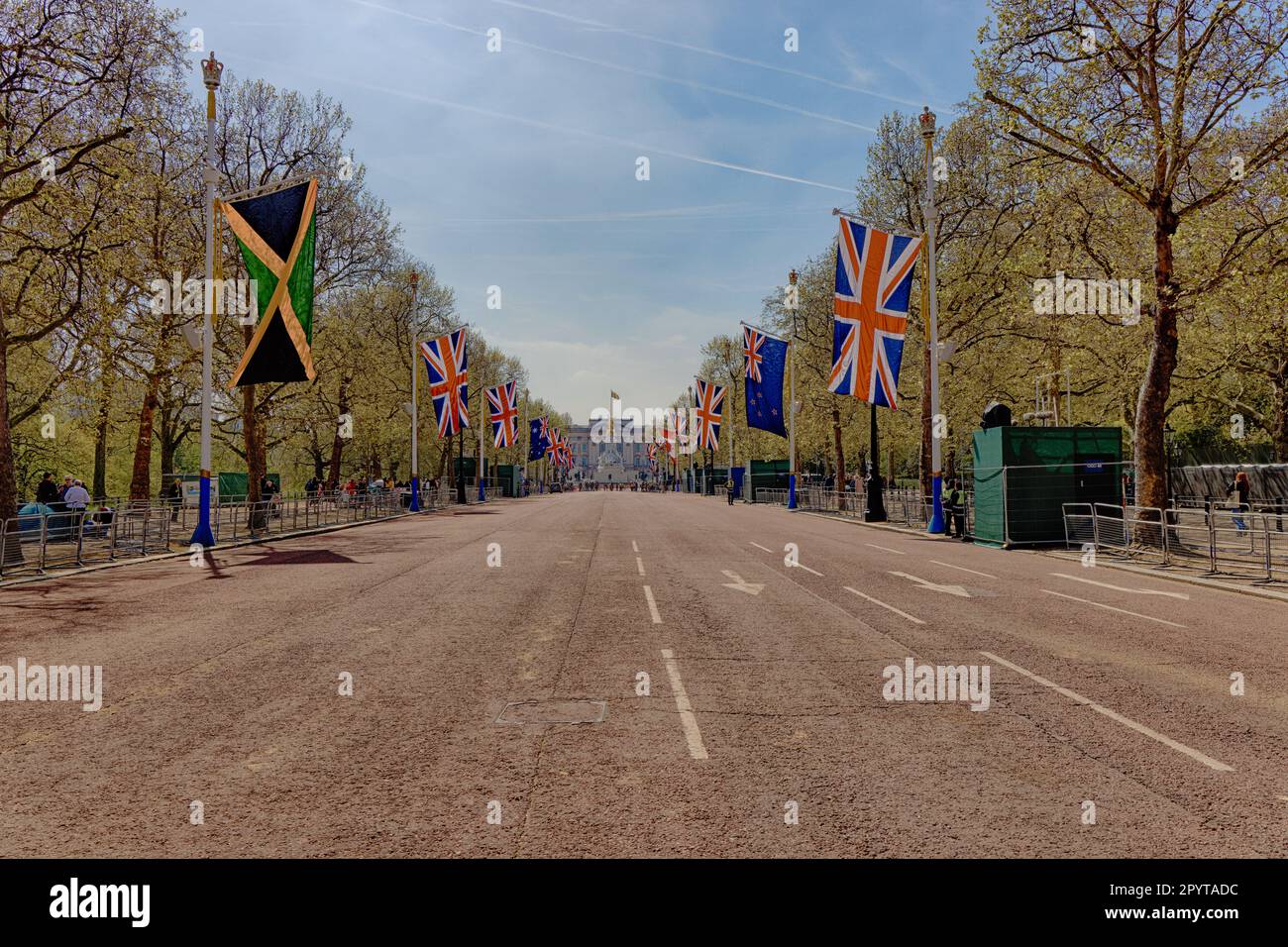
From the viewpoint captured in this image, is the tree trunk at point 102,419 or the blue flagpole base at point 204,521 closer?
the blue flagpole base at point 204,521

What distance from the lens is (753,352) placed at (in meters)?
39.4

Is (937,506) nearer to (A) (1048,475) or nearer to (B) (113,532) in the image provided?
(A) (1048,475)

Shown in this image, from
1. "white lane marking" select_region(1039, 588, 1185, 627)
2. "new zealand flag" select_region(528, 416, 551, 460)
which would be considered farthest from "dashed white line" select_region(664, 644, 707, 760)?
"new zealand flag" select_region(528, 416, 551, 460)

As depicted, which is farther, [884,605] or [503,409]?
[503,409]

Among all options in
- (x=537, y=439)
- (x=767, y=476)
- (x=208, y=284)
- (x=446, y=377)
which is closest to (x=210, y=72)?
(x=208, y=284)

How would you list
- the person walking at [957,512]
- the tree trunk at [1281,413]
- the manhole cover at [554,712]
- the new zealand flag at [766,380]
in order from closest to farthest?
the manhole cover at [554,712] → the person walking at [957,512] → the tree trunk at [1281,413] → the new zealand flag at [766,380]

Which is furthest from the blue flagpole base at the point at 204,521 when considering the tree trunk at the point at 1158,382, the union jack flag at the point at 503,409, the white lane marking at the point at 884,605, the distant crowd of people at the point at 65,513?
the union jack flag at the point at 503,409

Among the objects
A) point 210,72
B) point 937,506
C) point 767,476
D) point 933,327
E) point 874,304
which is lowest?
point 937,506

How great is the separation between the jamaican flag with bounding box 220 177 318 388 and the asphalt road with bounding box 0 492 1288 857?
8479 mm

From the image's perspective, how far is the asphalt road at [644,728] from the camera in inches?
159

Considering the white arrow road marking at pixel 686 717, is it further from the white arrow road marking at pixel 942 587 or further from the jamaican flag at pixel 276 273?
the jamaican flag at pixel 276 273

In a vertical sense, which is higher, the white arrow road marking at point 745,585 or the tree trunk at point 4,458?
the tree trunk at point 4,458

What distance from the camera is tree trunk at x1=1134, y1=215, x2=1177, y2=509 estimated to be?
1878 centimetres

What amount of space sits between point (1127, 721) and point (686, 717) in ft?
11.6
